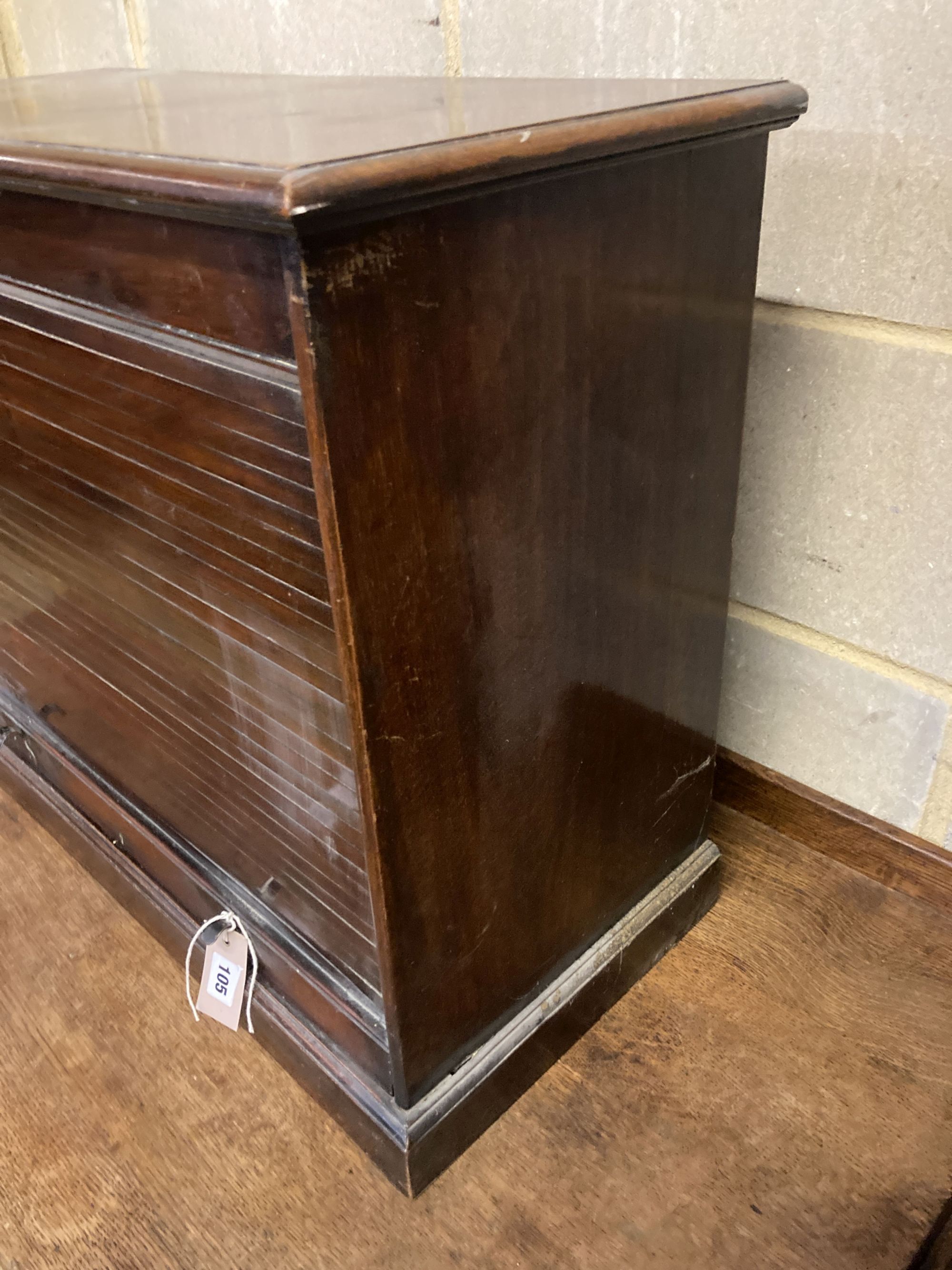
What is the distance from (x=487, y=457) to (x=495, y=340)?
0.08 meters

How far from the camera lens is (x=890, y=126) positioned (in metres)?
0.88

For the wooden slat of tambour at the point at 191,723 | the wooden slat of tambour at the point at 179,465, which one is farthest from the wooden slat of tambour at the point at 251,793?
the wooden slat of tambour at the point at 179,465

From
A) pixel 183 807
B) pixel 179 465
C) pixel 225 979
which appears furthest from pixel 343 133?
pixel 225 979

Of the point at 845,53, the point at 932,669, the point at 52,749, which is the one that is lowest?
the point at 52,749

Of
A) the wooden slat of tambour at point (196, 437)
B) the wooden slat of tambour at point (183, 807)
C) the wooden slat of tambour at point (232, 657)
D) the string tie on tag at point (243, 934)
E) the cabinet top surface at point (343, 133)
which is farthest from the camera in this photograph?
the string tie on tag at point (243, 934)

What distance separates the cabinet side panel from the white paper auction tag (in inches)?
9.4

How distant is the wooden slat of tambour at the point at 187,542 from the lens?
2.24 feet

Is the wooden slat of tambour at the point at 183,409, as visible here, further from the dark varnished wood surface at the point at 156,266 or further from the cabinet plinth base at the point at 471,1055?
the cabinet plinth base at the point at 471,1055

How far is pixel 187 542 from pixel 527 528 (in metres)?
0.26

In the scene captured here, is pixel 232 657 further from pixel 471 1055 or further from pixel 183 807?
pixel 471 1055

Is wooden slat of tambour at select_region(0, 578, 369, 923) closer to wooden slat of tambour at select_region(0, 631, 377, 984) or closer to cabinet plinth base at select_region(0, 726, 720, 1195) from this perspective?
wooden slat of tambour at select_region(0, 631, 377, 984)

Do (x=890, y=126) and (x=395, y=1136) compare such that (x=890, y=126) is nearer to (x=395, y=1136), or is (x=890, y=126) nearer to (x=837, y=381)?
(x=837, y=381)

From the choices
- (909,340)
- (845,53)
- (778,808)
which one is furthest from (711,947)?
(845,53)

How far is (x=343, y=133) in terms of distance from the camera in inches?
24.5
